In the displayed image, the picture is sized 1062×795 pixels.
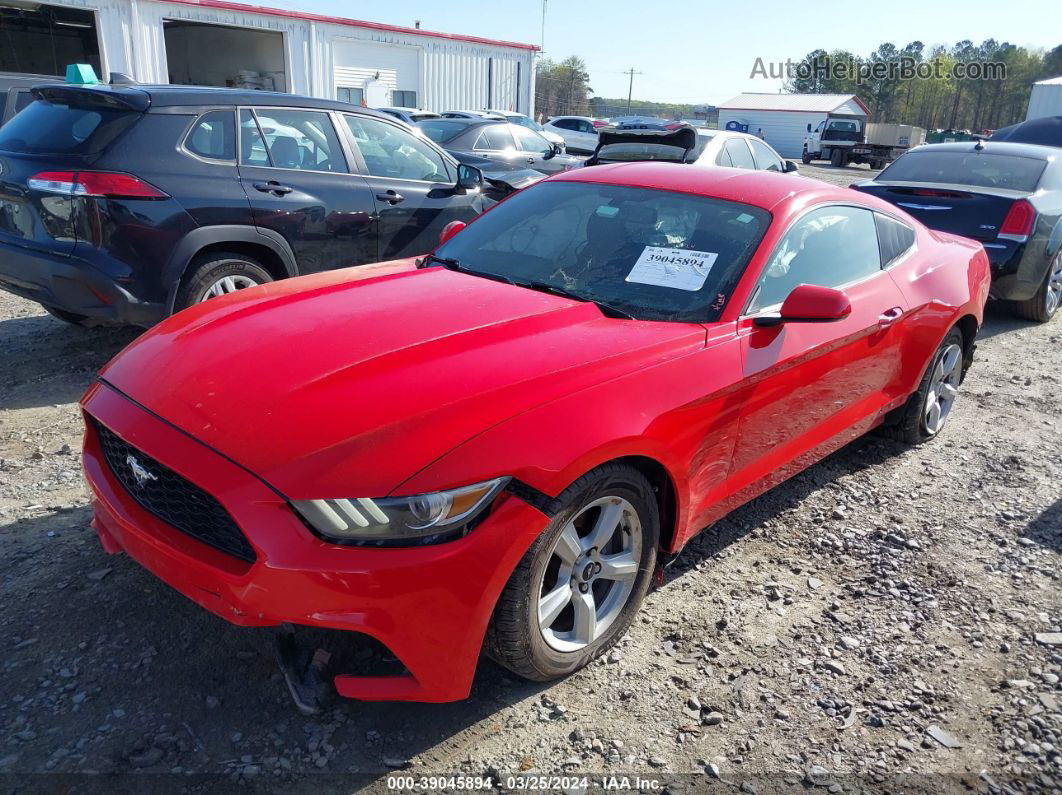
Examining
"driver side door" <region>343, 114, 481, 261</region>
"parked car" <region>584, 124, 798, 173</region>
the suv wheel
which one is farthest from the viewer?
"parked car" <region>584, 124, 798, 173</region>

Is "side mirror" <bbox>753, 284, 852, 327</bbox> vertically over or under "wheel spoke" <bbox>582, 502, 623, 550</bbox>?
over

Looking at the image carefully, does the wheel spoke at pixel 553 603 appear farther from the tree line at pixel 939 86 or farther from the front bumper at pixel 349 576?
the tree line at pixel 939 86

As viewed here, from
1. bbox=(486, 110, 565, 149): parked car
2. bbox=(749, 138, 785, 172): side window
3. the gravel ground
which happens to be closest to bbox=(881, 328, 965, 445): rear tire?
the gravel ground

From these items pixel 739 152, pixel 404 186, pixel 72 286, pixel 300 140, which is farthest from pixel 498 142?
pixel 72 286

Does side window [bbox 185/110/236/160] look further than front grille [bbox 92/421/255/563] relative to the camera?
Yes

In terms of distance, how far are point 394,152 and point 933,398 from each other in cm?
418

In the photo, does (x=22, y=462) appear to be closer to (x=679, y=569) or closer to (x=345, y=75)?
(x=679, y=569)

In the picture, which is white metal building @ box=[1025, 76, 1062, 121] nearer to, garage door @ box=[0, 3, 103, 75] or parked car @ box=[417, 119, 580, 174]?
parked car @ box=[417, 119, 580, 174]

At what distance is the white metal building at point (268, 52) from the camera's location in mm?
20578

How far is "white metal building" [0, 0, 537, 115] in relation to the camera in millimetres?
20578

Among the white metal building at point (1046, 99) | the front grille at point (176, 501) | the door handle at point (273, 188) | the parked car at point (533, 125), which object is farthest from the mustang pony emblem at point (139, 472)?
the white metal building at point (1046, 99)

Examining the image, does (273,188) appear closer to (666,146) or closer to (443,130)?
(666,146)

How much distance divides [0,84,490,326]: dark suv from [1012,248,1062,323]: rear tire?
5838 mm

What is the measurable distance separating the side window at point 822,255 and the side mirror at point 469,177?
3358 mm
